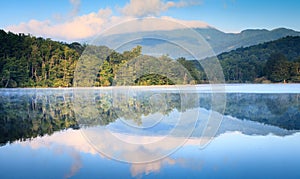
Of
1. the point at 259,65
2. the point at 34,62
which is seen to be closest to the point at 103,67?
the point at 34,62

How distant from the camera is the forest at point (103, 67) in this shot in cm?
1677

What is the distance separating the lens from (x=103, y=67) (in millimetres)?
23062

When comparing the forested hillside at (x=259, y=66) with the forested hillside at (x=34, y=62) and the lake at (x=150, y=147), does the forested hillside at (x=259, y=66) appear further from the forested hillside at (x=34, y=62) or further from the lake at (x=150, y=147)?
the lake at (x=150, y=147)

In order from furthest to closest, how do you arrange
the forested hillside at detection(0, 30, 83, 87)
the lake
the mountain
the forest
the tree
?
the tree
the forested hillside at detection(0, 30, 83, 87)
the forest
the mountain
the lake

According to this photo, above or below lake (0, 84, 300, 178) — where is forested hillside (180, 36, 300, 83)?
above

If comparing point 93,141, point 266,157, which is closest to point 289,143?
point 266,157

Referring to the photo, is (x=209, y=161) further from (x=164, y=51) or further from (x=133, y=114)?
(x=164, y=51)

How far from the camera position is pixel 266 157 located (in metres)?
4.32

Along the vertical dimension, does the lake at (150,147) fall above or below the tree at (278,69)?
below

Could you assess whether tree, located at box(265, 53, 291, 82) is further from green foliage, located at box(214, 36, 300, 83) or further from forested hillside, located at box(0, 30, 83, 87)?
forested hillside, located at box(0, 30, 83, 87)

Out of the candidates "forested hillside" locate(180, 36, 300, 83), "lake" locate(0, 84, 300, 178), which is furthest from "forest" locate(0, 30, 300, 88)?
"lake" locate(0, 84, 300, 178)

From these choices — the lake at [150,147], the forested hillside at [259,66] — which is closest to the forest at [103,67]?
the forested hillside at [259,66]

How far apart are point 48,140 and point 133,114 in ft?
10.5

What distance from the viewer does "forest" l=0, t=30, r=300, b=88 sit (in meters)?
16.8
